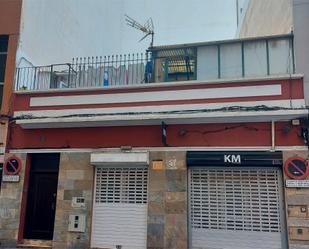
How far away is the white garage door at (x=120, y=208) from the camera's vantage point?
1009 cm

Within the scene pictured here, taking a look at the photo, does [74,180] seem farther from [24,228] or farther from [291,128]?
[291,128]

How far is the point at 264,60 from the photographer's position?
35.1 ft

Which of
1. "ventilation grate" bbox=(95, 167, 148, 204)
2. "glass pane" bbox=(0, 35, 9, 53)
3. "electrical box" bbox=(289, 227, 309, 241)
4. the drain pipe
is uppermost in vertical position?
"glass pane" bbox=(0, 35, 9, 53)

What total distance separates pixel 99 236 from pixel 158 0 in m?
15.5

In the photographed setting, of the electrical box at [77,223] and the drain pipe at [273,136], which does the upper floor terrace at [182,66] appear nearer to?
the drain pipe at [273,136]

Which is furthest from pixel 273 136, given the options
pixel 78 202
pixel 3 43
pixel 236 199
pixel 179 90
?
pixel 3 43

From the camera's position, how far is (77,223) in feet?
33.8

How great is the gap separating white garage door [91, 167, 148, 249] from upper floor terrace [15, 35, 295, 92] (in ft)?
9.19

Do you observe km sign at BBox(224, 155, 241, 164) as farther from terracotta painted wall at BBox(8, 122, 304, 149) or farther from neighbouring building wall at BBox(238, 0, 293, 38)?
neighbouring building wall at BBox(238, 0, 293, 38)

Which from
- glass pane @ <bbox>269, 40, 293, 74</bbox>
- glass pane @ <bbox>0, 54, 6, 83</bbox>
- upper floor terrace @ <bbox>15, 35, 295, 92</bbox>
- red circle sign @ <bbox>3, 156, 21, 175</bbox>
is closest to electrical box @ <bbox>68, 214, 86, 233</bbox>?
red circle sign @ <bbox>3, 156, 21, 175</bbox>

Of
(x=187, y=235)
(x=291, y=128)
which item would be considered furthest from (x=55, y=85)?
(x=291, y=128)

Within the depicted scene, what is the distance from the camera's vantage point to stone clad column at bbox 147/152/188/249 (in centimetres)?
968

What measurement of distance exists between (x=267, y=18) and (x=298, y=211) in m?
7.77

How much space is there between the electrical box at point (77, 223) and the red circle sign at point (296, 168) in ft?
19.2
